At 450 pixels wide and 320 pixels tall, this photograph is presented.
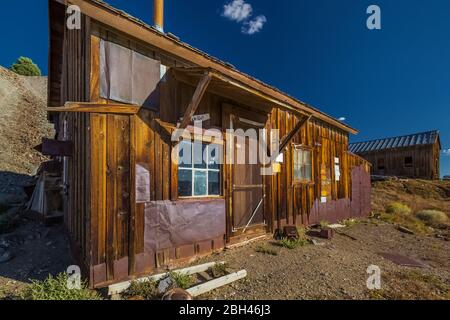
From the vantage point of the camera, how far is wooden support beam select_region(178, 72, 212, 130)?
4.11m

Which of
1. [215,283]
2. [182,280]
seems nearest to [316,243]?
[215,283]

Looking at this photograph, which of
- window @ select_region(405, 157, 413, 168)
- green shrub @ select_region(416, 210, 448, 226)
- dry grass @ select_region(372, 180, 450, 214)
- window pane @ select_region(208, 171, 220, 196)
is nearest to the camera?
window pane @ select_region(208, 171, 220, 196)

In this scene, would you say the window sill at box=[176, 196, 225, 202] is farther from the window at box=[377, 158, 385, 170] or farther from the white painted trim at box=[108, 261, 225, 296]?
the window at box=[377, 158, 385, 170]

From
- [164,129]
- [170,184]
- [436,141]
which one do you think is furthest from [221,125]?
[436,141]

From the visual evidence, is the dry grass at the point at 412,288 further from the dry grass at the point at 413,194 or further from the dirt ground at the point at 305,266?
the dry grass at the point at 413,194

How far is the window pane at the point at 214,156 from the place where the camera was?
17.3ft

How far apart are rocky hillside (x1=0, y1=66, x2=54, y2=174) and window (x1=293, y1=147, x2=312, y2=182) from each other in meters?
14.6

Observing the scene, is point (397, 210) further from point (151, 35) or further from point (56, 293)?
point (56, 293)

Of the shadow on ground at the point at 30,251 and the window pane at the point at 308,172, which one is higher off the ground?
the window pane at the point at 308,172

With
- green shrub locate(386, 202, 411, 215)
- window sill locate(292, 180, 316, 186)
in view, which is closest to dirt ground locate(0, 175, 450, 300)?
window sill locate(292, 180, 316, 186)

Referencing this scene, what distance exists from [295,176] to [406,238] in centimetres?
413

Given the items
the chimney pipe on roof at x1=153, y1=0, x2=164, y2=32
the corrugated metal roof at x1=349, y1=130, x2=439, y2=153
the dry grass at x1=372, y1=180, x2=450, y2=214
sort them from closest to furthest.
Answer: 1. the chimney pipe on roof at x1=153, y1=0, x2=164, y2=32
2. the dry grass at x1=372, y1=180, x2=450, y2=214
3. the corrugated metal roof at x1=349, y1=130, x2=439, y2=153

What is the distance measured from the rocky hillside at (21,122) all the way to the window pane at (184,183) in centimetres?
1327

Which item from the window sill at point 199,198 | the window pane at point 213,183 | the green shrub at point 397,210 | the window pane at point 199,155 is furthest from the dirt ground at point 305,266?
the green shrub at point 397,210
